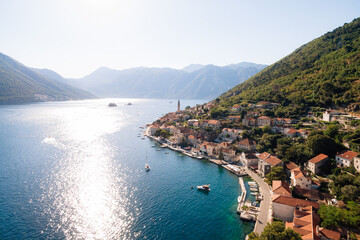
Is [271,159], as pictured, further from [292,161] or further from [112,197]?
[112,197]

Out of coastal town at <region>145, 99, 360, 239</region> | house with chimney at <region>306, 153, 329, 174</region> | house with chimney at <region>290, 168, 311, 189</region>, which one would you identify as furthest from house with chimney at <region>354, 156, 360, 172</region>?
house with chimney at <region>290, 168, 311, 189</region>

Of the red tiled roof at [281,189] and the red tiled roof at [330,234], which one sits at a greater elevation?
the red tiled roof at [281,189]

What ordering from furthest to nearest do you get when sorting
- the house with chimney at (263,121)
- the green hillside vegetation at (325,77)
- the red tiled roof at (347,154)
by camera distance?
the house with chimney at (263,121), the green hillside vegetation at (325,77), the red tiled roof at (347,154)

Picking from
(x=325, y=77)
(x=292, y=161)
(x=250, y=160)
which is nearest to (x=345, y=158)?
(x=292, y=161)

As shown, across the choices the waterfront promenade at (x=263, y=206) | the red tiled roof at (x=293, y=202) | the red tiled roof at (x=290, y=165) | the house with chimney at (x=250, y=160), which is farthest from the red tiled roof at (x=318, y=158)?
the red tiled roof at (x=293, y=202)

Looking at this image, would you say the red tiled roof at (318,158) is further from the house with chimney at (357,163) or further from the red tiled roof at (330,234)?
the red tiled roof at (330,234)

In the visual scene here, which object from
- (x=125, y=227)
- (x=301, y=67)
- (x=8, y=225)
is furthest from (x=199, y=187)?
(x=301, y=67)
